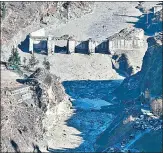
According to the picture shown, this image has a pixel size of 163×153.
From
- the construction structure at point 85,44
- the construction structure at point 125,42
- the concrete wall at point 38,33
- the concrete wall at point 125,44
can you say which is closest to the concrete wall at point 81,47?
the construction structure at point 85,44

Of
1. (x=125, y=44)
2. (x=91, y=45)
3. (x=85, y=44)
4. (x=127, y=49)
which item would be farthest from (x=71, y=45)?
(x=127, y=49)

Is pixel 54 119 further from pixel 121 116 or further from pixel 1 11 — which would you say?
pixel 1 11

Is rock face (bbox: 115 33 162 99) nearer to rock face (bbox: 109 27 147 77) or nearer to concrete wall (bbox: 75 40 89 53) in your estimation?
rock face (bbox: 109 27 147 77)

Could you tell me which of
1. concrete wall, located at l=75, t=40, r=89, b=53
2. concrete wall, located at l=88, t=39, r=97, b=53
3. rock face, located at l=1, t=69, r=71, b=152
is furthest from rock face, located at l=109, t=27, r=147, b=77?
rock face, located at l=1, t=69, r=71, b=152

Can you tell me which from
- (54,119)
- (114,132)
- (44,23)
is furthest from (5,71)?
(44,23)

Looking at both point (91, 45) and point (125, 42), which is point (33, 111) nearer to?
point (91, 45)

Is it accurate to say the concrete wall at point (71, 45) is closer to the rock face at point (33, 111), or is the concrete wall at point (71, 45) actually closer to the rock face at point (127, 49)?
the rock face at point (127, 49)
